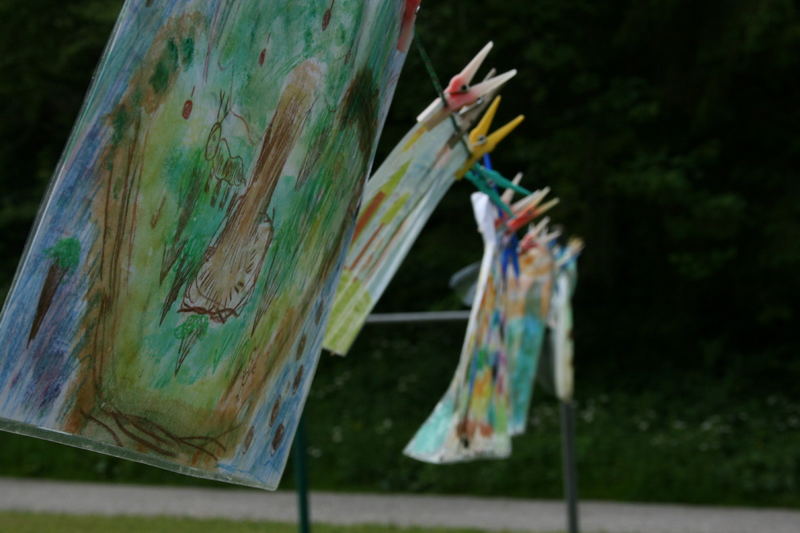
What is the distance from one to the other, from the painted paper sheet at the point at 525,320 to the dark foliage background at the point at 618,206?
4.69 meters

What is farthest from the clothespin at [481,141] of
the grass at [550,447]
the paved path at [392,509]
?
the grass at [550,447]

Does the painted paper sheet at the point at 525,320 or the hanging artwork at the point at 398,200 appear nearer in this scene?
the hanging artwork at the point at 398,200

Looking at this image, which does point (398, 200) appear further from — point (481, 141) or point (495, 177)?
point (495, 177)

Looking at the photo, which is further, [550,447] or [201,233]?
[550,447]

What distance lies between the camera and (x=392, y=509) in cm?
822

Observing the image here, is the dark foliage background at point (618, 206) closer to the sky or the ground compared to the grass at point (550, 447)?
closer to the sky

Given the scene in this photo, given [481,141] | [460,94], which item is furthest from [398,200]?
[481,141]

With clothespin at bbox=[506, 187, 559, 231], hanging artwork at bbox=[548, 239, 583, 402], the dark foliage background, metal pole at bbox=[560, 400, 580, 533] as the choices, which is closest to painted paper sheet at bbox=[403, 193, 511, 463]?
clothespin at bbox=[506, 187, 559, 231]

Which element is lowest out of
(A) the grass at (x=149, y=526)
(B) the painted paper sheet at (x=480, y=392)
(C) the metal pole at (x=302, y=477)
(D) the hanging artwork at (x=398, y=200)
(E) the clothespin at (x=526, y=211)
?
(A) the grass at (x=149, y=526)

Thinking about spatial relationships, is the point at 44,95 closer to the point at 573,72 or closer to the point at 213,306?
the point at 573,72

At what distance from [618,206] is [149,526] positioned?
20.2ft

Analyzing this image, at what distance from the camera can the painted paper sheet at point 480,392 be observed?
3586mm

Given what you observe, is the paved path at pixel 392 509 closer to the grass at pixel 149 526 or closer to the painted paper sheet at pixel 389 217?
the grass at pixel 149 526

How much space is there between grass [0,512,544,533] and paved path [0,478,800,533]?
355 millimetres
